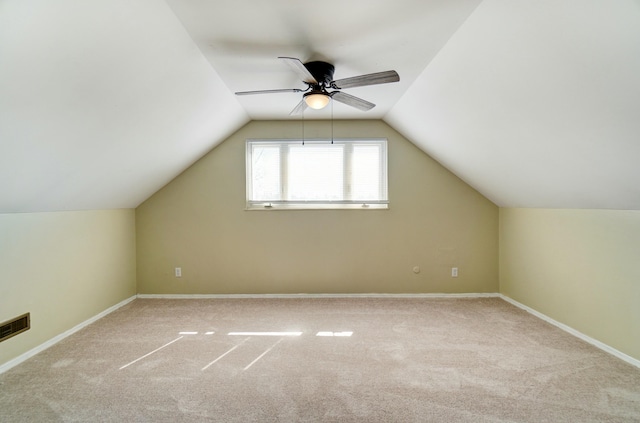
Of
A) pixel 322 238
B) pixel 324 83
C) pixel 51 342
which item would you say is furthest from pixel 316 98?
pixel 51 342

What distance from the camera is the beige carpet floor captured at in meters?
1.79

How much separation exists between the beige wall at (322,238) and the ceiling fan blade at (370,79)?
202 cm

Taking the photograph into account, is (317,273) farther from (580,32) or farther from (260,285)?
(580,32)

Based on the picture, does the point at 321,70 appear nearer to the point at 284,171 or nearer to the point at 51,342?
the point at 284,171

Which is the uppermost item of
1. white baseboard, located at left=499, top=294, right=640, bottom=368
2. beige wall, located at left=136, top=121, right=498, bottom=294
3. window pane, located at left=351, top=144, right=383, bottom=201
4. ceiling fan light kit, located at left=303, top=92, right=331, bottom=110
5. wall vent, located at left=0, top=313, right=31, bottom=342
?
ceiling fan light kit, located at left=303, top=92, right=331, bottom=110

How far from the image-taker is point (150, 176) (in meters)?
3.40

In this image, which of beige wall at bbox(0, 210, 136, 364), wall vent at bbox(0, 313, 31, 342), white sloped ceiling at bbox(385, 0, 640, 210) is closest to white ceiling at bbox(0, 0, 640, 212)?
white sloped ceiling at bbox(385, 0, 640, 210)

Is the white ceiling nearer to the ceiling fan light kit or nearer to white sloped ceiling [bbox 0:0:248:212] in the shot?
white sloped ceiling [bbox 0:0:248:212]

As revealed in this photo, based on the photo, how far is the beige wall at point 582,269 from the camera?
2328mm

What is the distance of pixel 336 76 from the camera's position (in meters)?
2.60

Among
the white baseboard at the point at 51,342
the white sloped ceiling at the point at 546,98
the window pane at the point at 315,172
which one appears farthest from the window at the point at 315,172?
the white baseboard at the point at 51,342

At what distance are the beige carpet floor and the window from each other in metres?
1.56

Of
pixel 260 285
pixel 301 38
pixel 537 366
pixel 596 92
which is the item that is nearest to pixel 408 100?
pixel 301 38

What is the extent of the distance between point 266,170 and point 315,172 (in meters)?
0.67
